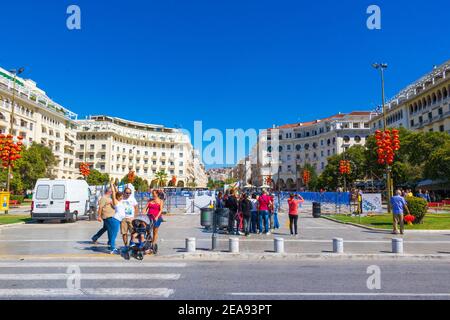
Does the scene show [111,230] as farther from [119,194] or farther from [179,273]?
[179,273]

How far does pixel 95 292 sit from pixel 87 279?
1084 mm

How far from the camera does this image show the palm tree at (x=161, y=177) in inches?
3807

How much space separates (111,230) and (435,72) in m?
65.3

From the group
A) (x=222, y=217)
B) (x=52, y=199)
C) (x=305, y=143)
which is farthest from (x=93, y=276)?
(x=305, y=143)

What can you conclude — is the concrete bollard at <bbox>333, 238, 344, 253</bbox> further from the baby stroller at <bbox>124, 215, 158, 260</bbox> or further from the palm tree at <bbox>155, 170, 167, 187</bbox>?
the palm tree at <bbox>155, 170, 167, 187</bbox>

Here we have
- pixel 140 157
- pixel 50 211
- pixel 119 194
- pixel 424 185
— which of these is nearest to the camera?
pixel 119 194

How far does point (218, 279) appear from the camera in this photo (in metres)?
7.05

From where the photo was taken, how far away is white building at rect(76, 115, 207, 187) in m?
92.9

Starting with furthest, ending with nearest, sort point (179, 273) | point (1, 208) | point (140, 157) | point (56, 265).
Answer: point (140, 157)
point (1, 208)
point (56, 265)
point (179, 273)

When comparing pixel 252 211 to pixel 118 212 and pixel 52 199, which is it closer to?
pixel 118 212

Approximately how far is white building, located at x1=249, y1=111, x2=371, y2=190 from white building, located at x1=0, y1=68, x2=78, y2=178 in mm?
48745
